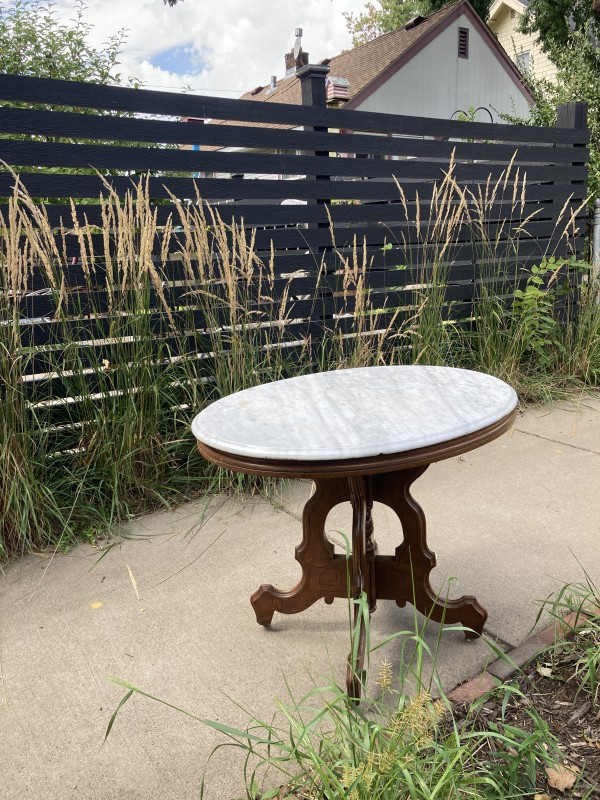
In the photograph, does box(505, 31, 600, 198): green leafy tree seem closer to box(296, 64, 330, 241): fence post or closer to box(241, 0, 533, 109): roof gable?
box(296, 64, 330, 241): fence post

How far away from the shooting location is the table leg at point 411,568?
71.6 inches

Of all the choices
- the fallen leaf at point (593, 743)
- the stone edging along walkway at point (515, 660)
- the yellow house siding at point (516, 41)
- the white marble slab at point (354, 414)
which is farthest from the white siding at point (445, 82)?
the fallen leaf at point (593, 743)

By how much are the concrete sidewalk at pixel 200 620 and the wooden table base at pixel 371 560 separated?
0.13 metres

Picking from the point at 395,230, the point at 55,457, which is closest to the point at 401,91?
the point at 395,230

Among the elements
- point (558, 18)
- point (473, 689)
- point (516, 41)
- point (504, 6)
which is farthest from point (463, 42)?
point (473, 689)

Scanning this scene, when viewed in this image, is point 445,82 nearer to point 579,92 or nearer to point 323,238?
point 579,92

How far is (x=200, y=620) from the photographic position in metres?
2.10

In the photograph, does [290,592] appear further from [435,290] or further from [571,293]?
[571,293]

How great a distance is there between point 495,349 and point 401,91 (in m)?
13.3

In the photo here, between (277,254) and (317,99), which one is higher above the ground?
(317,99)

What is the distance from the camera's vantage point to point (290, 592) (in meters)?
1.97

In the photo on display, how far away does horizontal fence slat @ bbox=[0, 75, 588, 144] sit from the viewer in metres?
2.93

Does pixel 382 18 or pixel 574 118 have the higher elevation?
pixel 382 18

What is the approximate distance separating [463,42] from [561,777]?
58.8 ft
